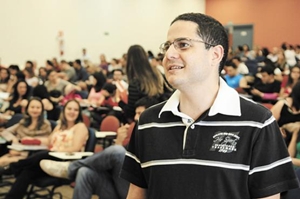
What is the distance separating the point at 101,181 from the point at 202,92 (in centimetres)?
232

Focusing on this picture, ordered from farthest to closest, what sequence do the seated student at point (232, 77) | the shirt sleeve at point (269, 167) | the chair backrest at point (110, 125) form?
1. the seated student at point (232, 77)
2. the chair backrest at point (110, 125)
3. the shirt sleeve at point (269, 167)

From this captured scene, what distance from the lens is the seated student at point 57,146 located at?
4.00m

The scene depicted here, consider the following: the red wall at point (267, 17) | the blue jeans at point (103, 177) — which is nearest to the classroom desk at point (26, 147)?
the blue jeans at point (103, 177)

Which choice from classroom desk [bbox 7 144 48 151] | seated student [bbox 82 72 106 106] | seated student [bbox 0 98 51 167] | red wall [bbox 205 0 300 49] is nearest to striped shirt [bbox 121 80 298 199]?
classroom desk [bbox 7 144 48 151]

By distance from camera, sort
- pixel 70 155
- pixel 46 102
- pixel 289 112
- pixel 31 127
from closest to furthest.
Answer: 1. pixel 70 155
2. pixel 289 112
3. pixel 31 127
4. pixel 46 102

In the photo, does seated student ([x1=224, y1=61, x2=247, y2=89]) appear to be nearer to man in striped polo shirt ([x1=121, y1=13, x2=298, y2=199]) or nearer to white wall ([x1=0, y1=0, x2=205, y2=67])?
man in striped polo shirt ([x1=121, y1=13, x2=298, y2=199])

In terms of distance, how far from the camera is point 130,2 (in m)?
16.7

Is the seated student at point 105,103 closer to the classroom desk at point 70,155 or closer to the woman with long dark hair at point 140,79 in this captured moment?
the woman with long dark hair at point 140,79

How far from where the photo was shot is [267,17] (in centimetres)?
1788

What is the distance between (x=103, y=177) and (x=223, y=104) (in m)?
2.36

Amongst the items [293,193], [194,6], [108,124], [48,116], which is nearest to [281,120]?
[293,193]

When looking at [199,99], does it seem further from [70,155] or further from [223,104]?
[70,155]

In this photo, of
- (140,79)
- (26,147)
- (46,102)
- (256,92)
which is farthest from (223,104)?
(256,92)

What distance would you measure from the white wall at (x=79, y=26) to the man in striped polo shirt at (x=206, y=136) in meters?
12.5
